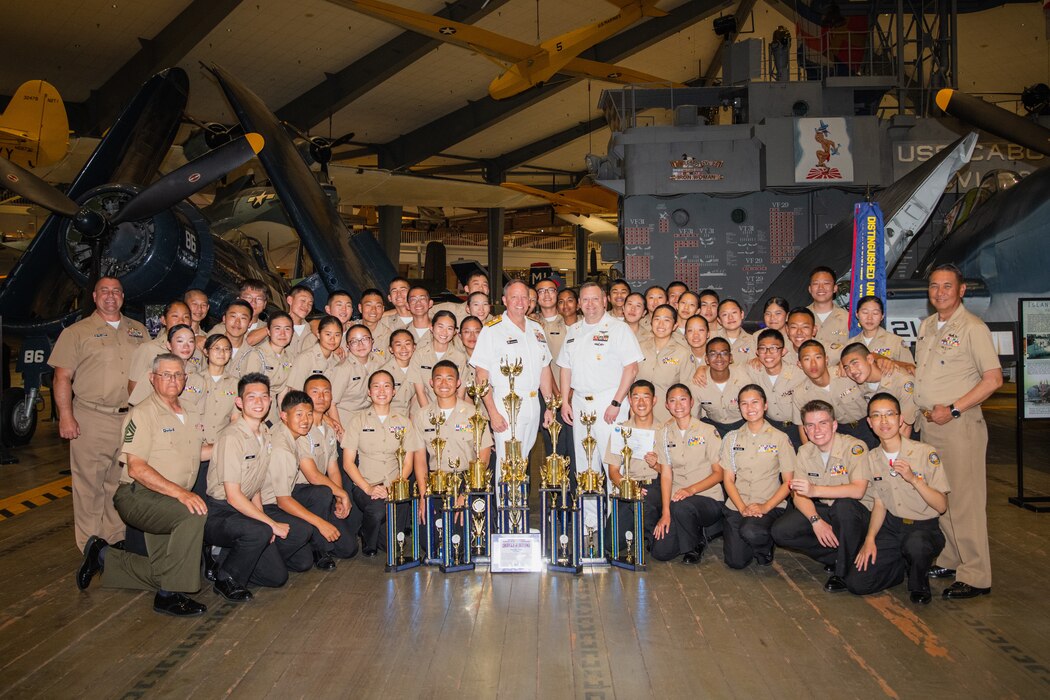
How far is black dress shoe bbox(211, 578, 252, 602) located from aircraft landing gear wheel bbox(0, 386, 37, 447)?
679 cm

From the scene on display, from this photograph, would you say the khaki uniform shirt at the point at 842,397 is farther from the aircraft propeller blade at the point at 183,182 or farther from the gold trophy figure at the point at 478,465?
the aircraft propeller blade at the point at 183,182

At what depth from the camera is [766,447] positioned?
530cm

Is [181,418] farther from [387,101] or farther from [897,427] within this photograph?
[387,101]

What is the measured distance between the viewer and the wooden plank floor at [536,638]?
3.54 m

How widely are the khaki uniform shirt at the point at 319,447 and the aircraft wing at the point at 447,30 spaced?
11997mm

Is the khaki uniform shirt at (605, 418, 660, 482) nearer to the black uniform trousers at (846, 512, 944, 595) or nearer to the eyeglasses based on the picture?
the black uniform trousers at (846, 512, 944, 595)

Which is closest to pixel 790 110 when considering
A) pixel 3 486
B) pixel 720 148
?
pixel 720 148

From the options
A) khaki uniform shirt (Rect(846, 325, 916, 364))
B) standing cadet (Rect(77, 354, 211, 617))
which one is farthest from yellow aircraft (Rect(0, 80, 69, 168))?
khaki uniform shirt (Rect(846, 325, 916, 364))

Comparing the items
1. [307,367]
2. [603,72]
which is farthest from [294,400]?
[603,72]

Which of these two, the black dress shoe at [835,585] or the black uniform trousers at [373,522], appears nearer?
the black dress shoe at [835,585]

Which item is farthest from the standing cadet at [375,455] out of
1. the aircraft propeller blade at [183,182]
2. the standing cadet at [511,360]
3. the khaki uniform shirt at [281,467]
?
the aircraft propeller blade at [183,182]

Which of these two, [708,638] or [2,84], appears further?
[2,84]

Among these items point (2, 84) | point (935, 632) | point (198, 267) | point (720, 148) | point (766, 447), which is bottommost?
point (935, 632)

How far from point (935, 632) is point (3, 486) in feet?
27.6
